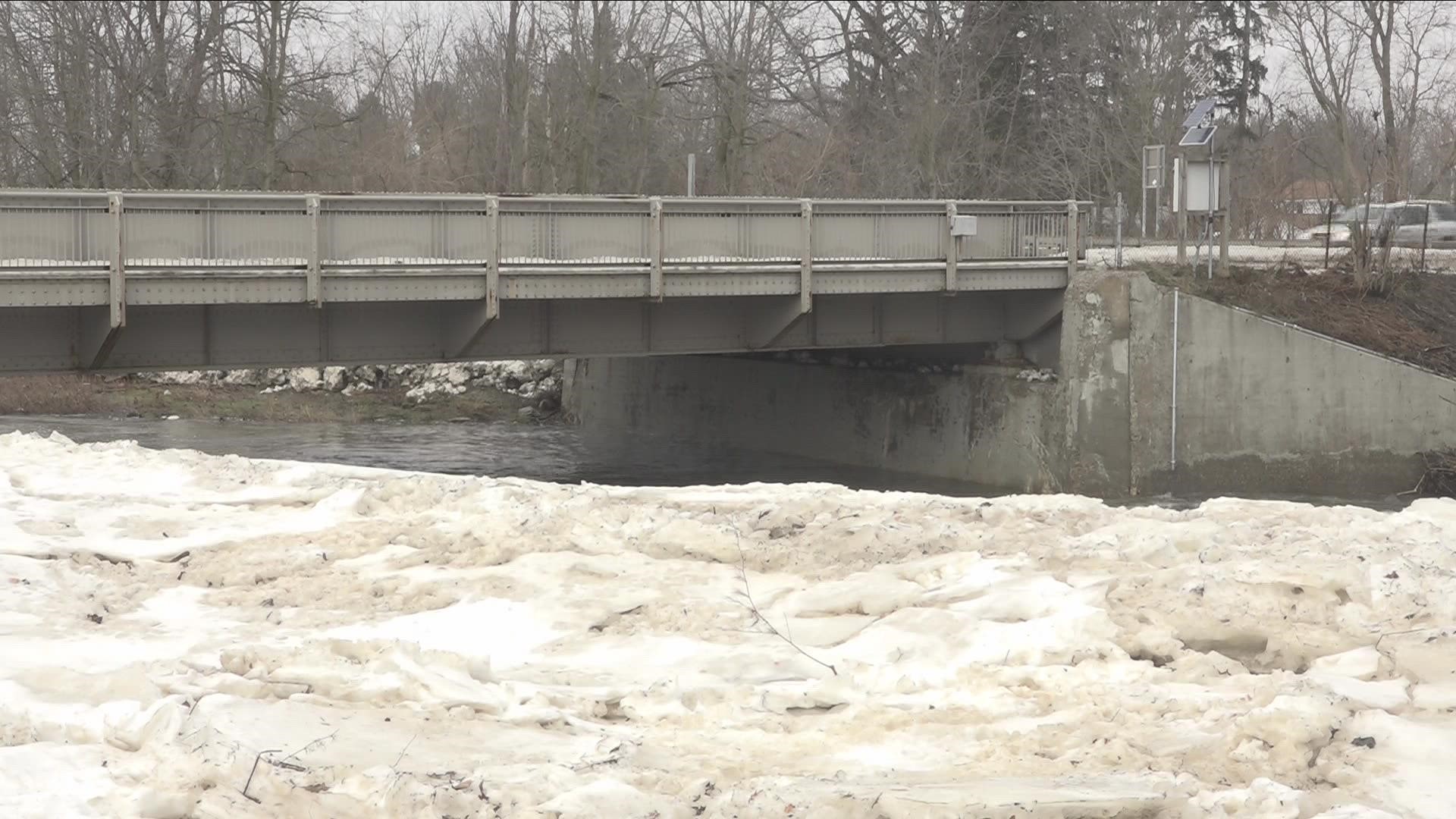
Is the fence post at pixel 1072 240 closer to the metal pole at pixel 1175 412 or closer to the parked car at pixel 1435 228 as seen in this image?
the metal pole at pixel 1175 412

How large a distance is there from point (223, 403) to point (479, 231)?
59.9 feet

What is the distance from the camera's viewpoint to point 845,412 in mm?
29891

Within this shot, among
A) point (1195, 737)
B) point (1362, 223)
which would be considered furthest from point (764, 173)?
point (1195, 737)

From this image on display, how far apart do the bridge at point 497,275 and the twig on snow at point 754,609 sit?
35.4 feet

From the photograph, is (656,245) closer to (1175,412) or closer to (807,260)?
(807,260)

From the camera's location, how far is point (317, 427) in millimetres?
34781

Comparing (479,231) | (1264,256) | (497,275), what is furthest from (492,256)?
(1264,256)

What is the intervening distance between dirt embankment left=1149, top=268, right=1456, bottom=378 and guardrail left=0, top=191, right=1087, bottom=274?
3.01m

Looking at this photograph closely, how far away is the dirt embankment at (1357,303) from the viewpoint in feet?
84.6

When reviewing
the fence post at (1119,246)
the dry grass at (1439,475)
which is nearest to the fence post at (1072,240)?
the fence post at (1119,246)

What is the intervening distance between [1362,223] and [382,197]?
61.8ft

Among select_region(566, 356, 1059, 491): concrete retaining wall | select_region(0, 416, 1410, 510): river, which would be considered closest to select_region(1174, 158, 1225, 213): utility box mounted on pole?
select_region(566, 356, 1059, 491): concrete retaining wall

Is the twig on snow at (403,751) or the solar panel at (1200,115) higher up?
the solar panel at (1200,115)

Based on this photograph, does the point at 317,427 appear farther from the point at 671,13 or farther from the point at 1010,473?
the point at 671,13
